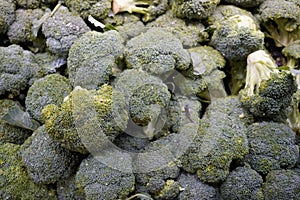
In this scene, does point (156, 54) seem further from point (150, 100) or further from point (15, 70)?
point (15, 70)

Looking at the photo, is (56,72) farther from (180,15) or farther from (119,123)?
(180,15)

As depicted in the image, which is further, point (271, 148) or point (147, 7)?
point (147, 7)

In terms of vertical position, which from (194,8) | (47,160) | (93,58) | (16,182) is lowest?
(16,182)

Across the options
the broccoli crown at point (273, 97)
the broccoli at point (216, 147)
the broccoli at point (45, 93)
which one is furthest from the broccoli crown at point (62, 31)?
the broccoli crown at point (273, 97)

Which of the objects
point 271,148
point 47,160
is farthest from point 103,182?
point 271,148

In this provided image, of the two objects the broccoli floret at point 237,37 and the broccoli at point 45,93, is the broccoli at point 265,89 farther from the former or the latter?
the broccoli at point 45,93

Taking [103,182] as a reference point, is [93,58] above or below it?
above

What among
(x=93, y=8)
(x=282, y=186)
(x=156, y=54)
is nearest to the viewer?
(x=282, y=186)
